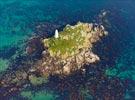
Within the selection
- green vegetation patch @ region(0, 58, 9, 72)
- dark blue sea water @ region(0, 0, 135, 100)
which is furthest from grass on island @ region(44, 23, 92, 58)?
green vegetation patch @ region(0, 58, 9, 72)

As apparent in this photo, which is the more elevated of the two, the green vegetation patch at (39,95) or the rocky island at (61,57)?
the rocky island at (61,57)

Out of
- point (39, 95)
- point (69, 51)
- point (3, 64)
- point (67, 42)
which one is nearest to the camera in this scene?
point (39, 95)

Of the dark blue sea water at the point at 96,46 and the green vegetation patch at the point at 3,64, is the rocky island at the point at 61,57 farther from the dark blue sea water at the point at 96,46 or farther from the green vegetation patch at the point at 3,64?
the green vegetation patch at the point at 3,64

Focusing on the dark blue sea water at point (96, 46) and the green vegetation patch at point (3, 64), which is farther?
the green vegetation patch at point (3, 64)

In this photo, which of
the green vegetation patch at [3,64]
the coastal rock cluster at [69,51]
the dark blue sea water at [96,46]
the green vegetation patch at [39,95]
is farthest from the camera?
the green vegetation patch at [3,64]

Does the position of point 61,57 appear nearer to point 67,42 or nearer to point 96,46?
point 67,42

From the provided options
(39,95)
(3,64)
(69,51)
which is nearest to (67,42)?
(69,51)

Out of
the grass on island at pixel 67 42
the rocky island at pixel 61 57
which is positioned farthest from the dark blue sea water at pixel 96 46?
the grass on island at pixel 67 42
